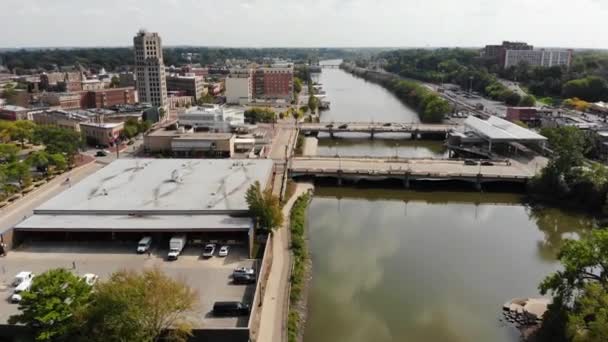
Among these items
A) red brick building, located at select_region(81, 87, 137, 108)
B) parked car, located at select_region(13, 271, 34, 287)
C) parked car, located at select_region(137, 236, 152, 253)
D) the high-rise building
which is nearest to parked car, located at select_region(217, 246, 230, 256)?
parked car, located at select_region(137, 236, 152, 253)

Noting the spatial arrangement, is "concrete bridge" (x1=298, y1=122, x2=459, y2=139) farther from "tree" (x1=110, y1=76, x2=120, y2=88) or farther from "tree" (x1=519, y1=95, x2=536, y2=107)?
"tree" (x1=110, y1=76, x2=120, y2=88)

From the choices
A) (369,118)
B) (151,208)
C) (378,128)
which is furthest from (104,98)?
(151,208)

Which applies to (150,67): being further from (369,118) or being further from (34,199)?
(34,199)

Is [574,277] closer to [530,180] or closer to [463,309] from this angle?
[463,309]

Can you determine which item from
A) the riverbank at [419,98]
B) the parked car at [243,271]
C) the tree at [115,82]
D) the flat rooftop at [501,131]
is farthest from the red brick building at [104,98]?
the parked car at [243,271]

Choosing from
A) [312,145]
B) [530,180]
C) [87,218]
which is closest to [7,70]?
[312,145]
